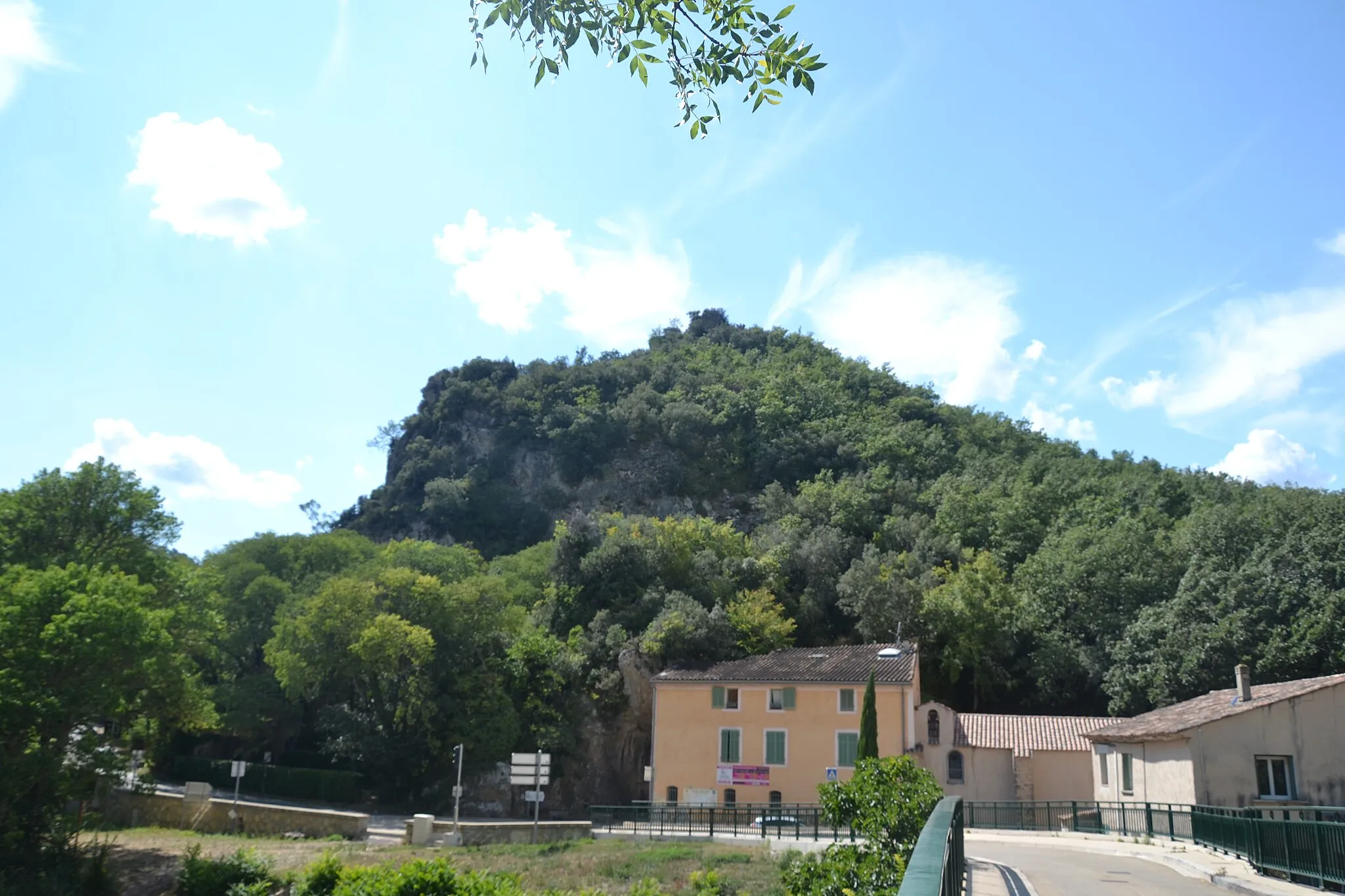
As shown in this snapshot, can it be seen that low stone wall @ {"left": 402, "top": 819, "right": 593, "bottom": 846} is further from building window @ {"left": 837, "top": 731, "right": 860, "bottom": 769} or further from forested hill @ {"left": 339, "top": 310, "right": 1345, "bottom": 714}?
forested hill @ {"left": 339, "top": 310, "right": 1345, "bottom": 714}

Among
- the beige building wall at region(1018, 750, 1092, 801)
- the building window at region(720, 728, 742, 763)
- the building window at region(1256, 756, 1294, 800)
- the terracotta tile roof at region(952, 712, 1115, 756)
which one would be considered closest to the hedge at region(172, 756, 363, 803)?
the building window at region(720, 728, 742, 763)

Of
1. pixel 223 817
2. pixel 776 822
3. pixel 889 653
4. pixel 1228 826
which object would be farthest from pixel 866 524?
pixel 1228 826

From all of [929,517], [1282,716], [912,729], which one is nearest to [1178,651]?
[912,729]

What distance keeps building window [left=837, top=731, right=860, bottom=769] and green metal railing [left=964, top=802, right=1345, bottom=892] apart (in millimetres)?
8397

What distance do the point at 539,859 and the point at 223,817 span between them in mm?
16501

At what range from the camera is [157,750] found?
4816 cm

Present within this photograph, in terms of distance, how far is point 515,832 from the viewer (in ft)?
101

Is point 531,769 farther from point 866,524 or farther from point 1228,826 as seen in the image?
point 866,524

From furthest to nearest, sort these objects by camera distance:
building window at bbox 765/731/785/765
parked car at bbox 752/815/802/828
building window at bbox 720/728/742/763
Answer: building window at bbox 720/728/742/763 < building window at bbox 765/731/785/765 < parked car at bbox 752/815/802/828

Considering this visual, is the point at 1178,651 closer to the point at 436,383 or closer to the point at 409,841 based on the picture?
the point at 409,841

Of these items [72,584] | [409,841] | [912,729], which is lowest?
[409,841]

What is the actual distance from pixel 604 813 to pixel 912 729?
13.6 m

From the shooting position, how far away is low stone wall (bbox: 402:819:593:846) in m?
30.4

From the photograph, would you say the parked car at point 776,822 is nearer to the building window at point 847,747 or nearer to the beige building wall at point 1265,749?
the building window at point 847,747
